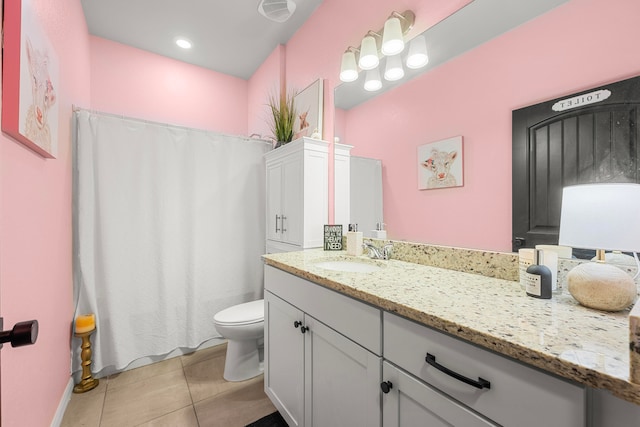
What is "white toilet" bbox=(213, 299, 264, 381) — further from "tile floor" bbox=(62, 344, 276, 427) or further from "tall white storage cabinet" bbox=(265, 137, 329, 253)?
"tall white storage cabinet" bbox=(265, 137, 329, 253)

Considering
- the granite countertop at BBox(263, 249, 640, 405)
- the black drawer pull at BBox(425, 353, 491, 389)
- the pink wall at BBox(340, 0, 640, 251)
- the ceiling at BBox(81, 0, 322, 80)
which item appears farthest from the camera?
the ceiling at BBox(81, 0, 322, 80)

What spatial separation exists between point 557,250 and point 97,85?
3.59 m

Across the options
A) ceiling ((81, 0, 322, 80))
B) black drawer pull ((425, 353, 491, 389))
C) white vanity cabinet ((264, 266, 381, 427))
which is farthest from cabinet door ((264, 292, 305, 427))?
ceiling ((81, 0, 322, 80))

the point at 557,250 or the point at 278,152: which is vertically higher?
the point at 278,152

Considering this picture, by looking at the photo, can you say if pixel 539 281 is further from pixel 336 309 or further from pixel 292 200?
pixel 292 200

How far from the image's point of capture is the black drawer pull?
572 millimetres

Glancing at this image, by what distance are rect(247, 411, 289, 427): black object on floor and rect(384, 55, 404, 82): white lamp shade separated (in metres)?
2.02

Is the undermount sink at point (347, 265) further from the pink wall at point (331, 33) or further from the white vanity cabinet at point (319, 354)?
the pink wall at point (331, 33)

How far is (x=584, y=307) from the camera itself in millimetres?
722

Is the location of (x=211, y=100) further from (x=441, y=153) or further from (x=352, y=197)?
(x=441, y=153)

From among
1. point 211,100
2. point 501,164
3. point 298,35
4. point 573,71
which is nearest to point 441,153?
point 501,164

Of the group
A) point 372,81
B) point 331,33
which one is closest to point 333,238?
point 372,81

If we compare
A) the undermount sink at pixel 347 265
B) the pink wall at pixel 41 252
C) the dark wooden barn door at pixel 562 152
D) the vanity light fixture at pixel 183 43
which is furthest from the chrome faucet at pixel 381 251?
the vanity light fixture at pixel 183 43

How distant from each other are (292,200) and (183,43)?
2.01 metres
